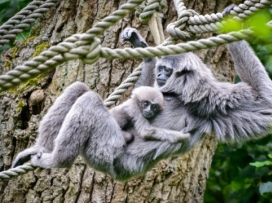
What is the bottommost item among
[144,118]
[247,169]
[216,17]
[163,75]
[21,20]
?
[247,169]

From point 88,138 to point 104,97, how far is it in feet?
5.06

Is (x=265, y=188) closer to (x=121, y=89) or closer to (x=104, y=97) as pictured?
(x=121, y=89)

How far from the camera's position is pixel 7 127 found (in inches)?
239

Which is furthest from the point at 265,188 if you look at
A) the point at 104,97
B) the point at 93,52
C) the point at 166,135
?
the point at 93,52

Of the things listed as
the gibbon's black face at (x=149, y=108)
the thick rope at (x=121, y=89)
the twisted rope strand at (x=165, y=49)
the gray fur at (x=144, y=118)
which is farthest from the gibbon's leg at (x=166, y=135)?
the twisted rope strand at (x=165, y=49)

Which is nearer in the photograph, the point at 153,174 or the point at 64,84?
the point at 153,174

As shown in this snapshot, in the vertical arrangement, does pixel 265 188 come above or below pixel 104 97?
below

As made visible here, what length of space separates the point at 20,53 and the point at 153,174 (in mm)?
2648

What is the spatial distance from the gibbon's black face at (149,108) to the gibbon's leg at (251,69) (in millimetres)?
1015

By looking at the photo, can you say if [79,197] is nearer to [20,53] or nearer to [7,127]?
[7,127]

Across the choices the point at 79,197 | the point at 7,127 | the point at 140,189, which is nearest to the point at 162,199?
the point at 140,189

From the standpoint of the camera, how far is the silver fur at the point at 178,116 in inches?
167

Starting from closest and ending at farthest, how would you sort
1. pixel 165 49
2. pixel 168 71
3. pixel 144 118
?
1. pixel 165 49
2. pixel 144 118
3. pixel 168 71

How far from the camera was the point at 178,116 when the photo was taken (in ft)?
14.7
